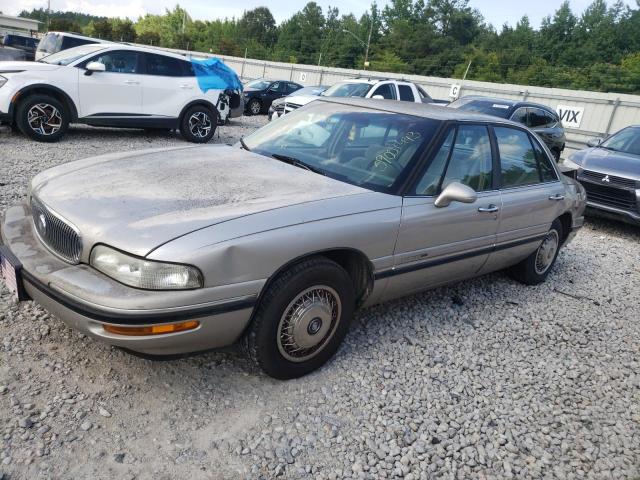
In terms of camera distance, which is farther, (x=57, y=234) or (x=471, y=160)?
(x=471, y=160)

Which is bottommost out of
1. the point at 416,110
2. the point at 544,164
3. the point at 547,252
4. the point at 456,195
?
the point at 547,252

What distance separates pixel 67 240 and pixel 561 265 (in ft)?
16.7

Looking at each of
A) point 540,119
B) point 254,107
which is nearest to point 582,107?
point 540,119

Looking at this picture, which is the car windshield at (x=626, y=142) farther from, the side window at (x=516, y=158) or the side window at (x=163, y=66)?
the side window at (x=163, y=66)

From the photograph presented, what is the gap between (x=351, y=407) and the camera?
2842 millimetres

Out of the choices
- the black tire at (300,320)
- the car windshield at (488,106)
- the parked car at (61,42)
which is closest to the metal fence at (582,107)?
the car windshield at (488,106)

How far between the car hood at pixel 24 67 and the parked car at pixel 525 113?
7.58 meters

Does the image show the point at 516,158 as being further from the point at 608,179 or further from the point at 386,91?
the point at 386,91

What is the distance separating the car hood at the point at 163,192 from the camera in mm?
2459

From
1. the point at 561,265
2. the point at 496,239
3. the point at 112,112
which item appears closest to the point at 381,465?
the point at 496,239

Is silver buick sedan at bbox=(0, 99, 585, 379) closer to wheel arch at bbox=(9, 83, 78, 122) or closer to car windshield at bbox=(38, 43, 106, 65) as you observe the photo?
wheel arch at bbox=(9, 83, 78, 122)

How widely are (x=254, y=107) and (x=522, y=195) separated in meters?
15.0

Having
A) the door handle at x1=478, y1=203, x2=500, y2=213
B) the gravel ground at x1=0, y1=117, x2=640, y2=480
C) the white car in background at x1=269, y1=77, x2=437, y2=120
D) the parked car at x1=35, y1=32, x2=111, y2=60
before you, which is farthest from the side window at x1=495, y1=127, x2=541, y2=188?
the parked car at x1=35, y1=32, x2=111, y2=60

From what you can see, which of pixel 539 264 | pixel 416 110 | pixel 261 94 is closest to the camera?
pixel 416 110
